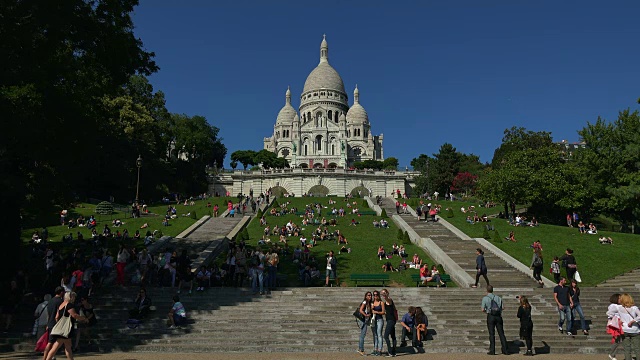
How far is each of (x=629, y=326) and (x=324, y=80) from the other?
12106 cm

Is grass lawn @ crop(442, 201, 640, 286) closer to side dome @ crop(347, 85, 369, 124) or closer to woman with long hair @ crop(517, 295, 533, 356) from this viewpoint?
woman with long hair @ crop(517, 295, 533, 356)

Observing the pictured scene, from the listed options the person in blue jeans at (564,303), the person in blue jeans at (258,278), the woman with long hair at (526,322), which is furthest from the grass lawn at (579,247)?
the person in blue jeans at (258,278)

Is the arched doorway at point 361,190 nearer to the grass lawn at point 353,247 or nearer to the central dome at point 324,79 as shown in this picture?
the grass lawn at point 353,247

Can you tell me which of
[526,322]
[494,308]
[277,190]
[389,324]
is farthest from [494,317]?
[277,190]

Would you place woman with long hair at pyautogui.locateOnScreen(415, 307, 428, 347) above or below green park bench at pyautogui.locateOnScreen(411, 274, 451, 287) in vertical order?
below

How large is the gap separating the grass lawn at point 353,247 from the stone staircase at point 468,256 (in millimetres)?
1351

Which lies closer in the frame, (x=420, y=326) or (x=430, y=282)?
(x=420, y=326)

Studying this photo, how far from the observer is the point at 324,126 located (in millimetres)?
113938

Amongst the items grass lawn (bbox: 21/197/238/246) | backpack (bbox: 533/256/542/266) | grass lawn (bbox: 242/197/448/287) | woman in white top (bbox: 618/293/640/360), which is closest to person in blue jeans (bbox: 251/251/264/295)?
grass lawn (bbox: 242/197/448/287)

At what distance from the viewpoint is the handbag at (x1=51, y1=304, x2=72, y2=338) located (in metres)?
8.57

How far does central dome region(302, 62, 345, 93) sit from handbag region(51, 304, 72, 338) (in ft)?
390

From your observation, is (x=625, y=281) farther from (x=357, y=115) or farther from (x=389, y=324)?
(x=357, y=115)

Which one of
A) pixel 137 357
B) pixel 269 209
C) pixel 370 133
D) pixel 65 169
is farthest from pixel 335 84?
pixel 137 357

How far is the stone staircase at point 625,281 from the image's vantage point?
53.9 ft
